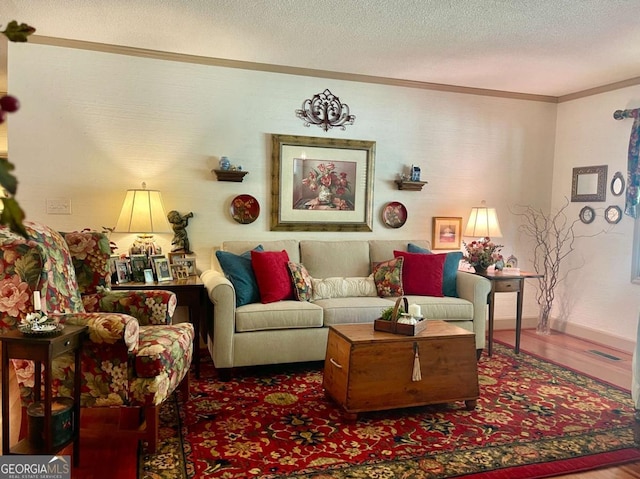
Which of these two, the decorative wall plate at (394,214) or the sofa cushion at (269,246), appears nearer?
the sofa cushion at (269,246)

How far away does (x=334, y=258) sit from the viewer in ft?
13.6

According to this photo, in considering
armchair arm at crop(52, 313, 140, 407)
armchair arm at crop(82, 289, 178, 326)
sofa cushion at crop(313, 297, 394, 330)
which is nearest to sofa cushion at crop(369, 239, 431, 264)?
sofa cushion at crop(313, 297, 394, 330)

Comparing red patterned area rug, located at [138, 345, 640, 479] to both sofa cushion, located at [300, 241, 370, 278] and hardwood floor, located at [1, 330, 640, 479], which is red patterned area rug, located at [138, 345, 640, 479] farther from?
sofa cushion, located at [300, 241, 370, 278]

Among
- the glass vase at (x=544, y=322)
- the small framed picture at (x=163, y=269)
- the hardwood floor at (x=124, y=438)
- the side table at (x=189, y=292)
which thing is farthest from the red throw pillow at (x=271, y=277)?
the glass vase at (x=544, y=322)

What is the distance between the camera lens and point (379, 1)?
283 centimetres

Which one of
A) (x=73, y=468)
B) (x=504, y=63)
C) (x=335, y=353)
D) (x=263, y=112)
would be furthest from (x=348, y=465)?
(x=504, y=63)

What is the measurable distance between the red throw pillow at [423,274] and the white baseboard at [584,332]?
53.1 inches

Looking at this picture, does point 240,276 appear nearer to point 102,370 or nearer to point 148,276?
point 148,276

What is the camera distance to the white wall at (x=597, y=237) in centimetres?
432

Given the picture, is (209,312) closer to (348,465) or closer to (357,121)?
(348,465)

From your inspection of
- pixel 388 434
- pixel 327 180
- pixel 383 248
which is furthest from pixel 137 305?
pixel 383 248

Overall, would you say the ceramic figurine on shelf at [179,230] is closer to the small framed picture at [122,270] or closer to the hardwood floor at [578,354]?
the small framed picture at [122,270]

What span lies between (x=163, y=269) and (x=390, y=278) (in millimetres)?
1804

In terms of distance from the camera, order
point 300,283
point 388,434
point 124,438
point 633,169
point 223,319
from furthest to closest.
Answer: point 633,169, point 300,283, point 223,319, point 388,434, point 124,438
